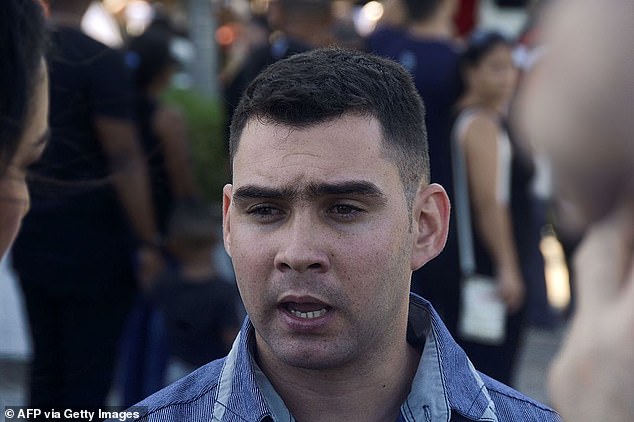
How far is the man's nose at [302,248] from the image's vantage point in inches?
75.9

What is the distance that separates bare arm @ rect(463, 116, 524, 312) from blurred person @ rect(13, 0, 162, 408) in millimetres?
1501

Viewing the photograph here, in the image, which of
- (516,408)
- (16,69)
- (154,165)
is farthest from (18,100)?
(154,165)

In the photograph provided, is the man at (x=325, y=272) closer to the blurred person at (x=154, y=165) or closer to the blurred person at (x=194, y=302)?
the blurred person at (x=154, y=165)

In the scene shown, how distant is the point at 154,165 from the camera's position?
474 cm

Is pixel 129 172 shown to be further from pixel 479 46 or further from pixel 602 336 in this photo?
pixel 602 336

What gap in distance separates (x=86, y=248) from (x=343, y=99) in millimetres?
2439

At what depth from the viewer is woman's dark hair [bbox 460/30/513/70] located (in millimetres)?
5023

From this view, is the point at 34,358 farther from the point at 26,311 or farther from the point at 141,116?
the point at 141,116

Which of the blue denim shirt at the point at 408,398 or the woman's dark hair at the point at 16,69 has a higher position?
the woman's dark hair at the point at 16,69

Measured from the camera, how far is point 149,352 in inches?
175

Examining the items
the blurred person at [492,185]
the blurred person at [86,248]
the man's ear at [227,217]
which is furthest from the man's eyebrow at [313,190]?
the blurred person at [492,185]

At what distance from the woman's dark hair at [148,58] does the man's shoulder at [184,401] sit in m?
3.60

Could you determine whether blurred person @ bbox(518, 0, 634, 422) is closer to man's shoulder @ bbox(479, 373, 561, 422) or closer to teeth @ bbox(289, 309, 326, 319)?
teeth @ bbox(289, 309, 326, 319)

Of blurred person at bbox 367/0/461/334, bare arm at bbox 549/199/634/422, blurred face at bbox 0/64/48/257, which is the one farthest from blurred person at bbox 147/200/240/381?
bare arm at bbox 549/199/634/422
